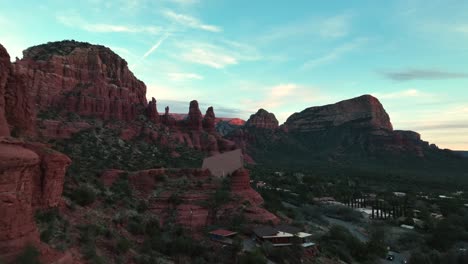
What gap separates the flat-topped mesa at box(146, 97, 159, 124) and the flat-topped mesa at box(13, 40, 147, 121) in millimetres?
2822

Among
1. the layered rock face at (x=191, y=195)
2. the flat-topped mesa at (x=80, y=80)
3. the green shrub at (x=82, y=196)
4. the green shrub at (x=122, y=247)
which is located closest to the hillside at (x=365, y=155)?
the flat-topped mesa at (x=80, y=80)

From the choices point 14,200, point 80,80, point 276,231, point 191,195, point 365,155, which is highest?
point 80,80

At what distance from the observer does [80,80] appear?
83000 millimetres

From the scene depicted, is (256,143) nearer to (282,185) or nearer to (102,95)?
(282,185)

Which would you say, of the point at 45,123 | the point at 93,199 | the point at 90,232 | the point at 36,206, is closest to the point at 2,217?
the point at 36,206

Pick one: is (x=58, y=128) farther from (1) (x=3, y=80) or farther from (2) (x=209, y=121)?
(2) (x=209, y=121)

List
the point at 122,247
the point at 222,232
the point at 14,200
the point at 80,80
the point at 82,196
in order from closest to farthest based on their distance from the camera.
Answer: the point at 14,200 → the point at 122,247 → the point at 82,196 → the point at 222,232 → the point at 80,80

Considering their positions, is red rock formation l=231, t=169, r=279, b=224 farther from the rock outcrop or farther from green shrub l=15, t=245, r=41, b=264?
the rock outcrop

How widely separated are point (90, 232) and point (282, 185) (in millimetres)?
77512

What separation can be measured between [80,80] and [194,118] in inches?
1407

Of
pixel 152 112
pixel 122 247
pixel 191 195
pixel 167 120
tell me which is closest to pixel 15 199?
pixel 122 247

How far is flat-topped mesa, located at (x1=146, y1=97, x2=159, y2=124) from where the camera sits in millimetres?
94312

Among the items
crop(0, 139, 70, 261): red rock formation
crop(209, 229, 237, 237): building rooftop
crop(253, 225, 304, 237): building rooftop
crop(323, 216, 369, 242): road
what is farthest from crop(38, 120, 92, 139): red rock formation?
crop(323, 216, 369, 242): road

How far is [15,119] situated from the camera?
22.2m
